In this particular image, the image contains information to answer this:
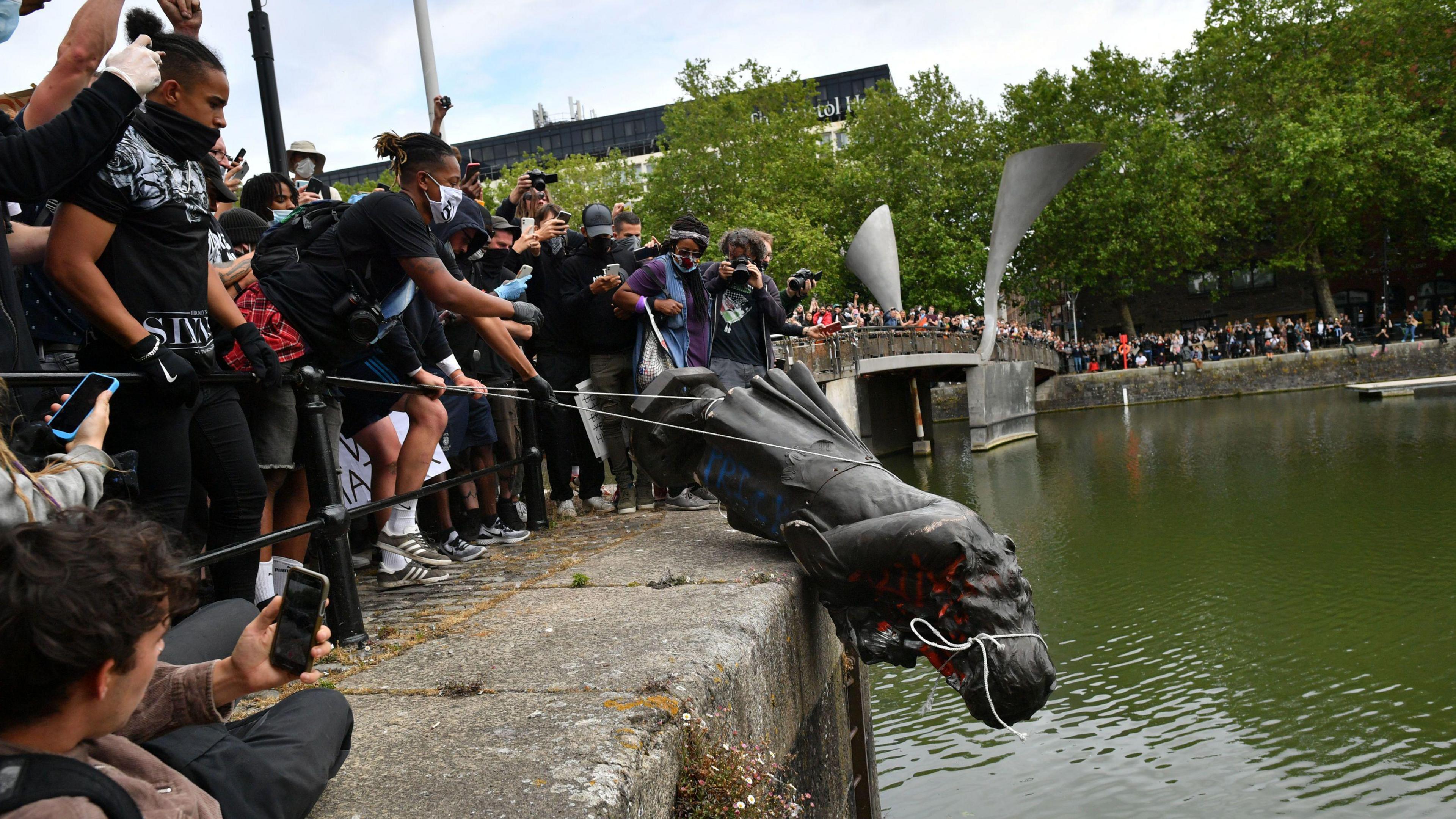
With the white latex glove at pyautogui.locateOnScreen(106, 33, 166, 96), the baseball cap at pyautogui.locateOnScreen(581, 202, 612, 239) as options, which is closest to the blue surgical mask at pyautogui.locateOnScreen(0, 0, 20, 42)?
the white latex glove at pyautogui.locateOnScreen(106, 33, 166, 96)

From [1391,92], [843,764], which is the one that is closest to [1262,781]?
[843,764]

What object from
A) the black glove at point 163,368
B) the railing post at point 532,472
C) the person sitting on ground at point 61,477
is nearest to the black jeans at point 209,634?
the person sitting on ground at point 61,477

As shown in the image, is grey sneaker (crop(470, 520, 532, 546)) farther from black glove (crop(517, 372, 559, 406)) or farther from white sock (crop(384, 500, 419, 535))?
white sock (crop(384, 500, 419, 535))

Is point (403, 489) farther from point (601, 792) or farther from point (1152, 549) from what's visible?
point (1152, 549)

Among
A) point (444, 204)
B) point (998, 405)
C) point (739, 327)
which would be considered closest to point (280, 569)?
point (444, 204)

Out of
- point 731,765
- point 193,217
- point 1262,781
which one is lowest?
point 1262,781

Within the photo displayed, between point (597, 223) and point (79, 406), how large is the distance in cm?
434

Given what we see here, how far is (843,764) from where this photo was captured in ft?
13.4

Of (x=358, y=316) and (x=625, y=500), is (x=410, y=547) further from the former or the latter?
(x=625, y=500)

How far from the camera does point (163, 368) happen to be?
240 cm

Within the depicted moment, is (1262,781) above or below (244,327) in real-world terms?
below

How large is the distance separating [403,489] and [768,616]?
180 cm

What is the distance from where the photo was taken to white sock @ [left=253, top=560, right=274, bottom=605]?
327 centimetres

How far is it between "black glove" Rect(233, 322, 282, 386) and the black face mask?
48 centimetres
